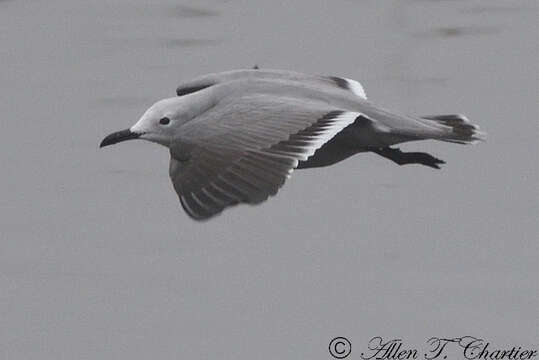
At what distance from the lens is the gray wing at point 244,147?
693 centimetres

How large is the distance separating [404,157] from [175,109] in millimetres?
1130

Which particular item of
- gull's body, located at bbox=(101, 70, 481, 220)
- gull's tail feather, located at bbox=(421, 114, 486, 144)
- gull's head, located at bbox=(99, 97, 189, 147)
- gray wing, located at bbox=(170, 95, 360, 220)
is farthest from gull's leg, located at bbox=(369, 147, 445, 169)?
gull's head, located at bbox=(99, 97, 189, 147)

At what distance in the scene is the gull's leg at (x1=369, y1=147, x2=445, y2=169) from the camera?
8195mm

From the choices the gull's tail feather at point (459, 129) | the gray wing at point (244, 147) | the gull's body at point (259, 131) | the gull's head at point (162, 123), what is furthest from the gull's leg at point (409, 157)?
the gull's head at point (162, 123)

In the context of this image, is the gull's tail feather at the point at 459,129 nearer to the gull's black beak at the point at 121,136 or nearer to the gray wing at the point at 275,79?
the gray wing at the point at 275,79

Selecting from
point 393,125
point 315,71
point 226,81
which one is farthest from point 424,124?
point 315,71

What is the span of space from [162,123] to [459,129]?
Result: 1234 millimetres

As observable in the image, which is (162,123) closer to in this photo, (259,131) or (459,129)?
(259,131)

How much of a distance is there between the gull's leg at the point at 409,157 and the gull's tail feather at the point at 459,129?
8.5 inches

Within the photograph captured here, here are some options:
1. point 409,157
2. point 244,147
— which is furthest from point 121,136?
point 409,157

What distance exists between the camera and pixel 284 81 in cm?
777

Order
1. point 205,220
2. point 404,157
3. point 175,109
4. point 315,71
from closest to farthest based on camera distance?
point 205,220, point 175,109, point 404,157, point 315,71

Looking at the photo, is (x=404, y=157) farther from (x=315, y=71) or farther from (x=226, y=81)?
(x=315, y=71)

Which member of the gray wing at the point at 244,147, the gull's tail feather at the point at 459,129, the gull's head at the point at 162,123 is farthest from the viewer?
the gull's tail feather at the point at 459,129
